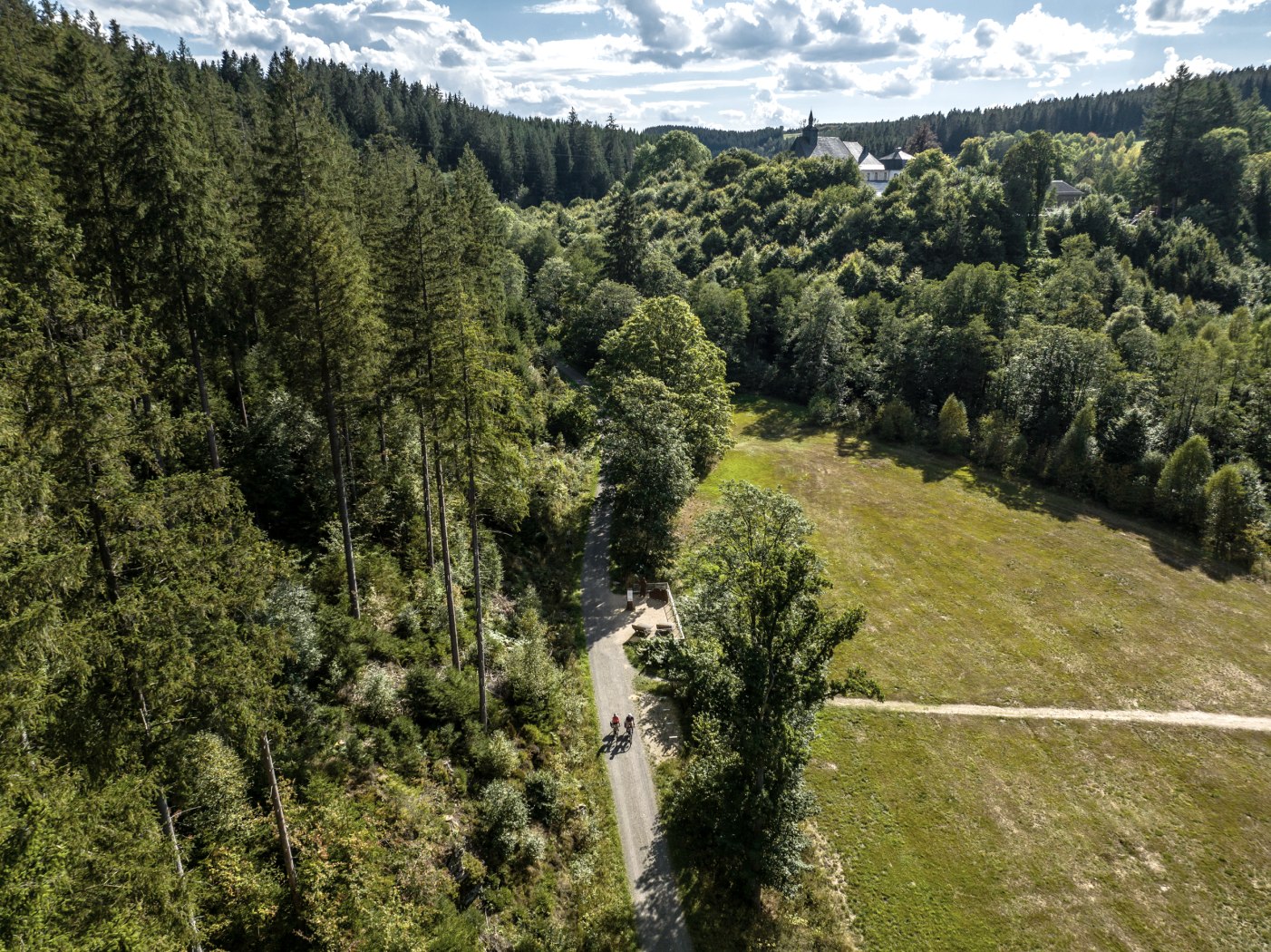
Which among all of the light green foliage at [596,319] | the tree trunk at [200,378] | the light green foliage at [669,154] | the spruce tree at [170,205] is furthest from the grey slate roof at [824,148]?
the tree trunk at [200,378]

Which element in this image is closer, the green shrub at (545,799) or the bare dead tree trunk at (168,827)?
the bare dead tree trunk at (168,827)

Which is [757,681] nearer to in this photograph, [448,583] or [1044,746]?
[448,583]

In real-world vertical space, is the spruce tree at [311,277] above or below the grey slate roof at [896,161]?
below

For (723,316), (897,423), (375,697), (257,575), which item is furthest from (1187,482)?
(257,575)

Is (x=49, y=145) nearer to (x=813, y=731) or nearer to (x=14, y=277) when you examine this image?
(x=14, y=277)

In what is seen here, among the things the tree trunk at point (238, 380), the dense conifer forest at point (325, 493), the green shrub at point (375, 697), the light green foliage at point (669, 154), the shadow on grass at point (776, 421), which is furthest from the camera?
the light green foliage at point (669, 154)

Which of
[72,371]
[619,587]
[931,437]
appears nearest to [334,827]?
[72,371]

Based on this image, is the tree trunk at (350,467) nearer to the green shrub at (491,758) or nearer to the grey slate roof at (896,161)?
the green shrub at (491,758)
